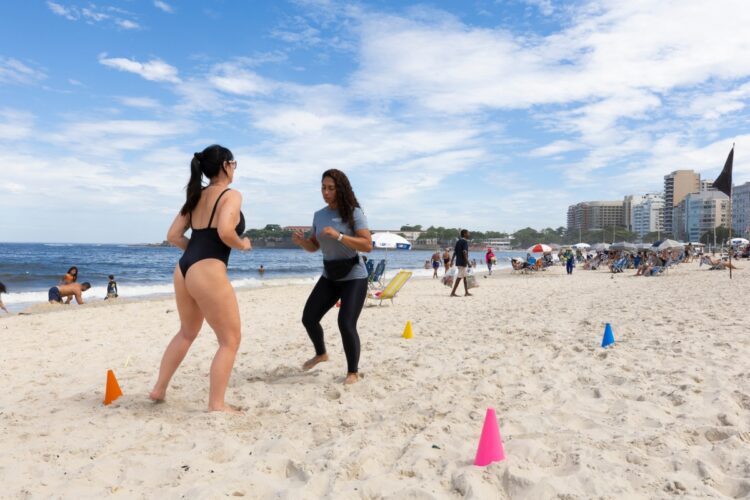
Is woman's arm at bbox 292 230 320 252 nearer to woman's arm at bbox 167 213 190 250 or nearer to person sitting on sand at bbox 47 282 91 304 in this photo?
woman's arm at bbox 167 213 190 250

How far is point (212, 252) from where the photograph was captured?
3406 millimetres

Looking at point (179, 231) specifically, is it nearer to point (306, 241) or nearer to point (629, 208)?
point (306, 241)

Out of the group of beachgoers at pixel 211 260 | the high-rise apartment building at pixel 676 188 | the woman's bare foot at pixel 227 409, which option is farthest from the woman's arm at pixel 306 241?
the high-rise apartment building at pixel 676 188

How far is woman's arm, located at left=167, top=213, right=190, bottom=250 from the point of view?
3561 millimetres

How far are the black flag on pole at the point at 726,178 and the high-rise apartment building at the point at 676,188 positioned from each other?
6488 inches

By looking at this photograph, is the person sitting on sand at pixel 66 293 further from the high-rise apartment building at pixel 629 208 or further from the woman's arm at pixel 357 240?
the high-rise apartment building at pixel 629 208

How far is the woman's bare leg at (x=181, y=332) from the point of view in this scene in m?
3.49

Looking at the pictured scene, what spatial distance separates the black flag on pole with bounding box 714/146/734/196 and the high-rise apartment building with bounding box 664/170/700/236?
541 ft

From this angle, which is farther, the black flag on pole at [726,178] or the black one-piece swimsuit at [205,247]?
the black flag on pole at [726,178]

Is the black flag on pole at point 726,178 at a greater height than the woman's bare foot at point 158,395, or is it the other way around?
the black flag on pole at point 726,178

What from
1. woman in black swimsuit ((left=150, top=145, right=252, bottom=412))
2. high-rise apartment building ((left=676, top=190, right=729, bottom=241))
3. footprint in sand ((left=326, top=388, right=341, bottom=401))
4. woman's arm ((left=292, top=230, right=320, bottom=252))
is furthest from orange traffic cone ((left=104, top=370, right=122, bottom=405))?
high-rise apartment building ((left=676, top=190, right=729, bottom=241))

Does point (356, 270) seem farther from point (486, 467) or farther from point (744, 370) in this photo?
point (744, 370)

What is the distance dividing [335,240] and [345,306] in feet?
1.85

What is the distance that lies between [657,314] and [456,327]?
3128mm
